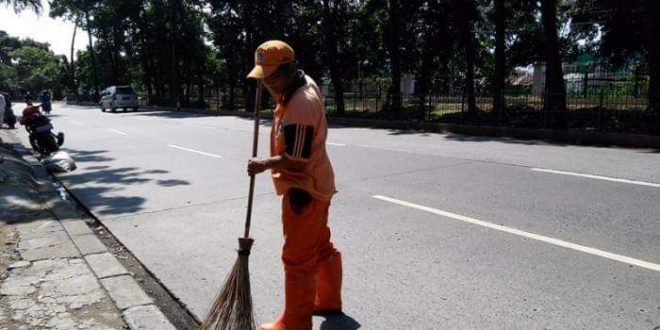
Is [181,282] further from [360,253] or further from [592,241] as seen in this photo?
[592,241]

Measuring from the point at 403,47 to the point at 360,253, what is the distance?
66.2 feet

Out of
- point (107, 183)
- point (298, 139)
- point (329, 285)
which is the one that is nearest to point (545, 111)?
point (107, 183)

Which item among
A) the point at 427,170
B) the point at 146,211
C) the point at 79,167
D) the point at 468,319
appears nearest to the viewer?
the point at 468,319

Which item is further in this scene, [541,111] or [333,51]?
[333,51]

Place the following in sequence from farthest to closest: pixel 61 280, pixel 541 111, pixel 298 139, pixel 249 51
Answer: pixel 249 51 → pixel 541 111 → pixel 61 280 → pixel 298 139

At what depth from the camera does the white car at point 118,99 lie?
35.4 meters

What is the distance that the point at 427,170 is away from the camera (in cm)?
880

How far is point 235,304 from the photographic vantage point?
313 cm

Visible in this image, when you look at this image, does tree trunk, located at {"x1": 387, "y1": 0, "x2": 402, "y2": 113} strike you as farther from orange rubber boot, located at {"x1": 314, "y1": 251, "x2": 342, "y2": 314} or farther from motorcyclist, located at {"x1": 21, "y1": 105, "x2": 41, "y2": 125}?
orange rubber boot, located at {"x1": 314, "y1": 251, "x2": 342, "y2": 314}

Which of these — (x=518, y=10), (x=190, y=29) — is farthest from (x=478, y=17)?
(x=190, y=29)

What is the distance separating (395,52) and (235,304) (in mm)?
20245

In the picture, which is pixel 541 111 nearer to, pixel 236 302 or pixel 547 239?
pixel 547 239

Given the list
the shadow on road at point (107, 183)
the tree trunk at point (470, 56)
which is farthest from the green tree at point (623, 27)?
the shadow on road at point (107, 183)

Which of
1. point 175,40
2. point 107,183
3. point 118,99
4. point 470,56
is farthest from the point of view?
point 175,40
